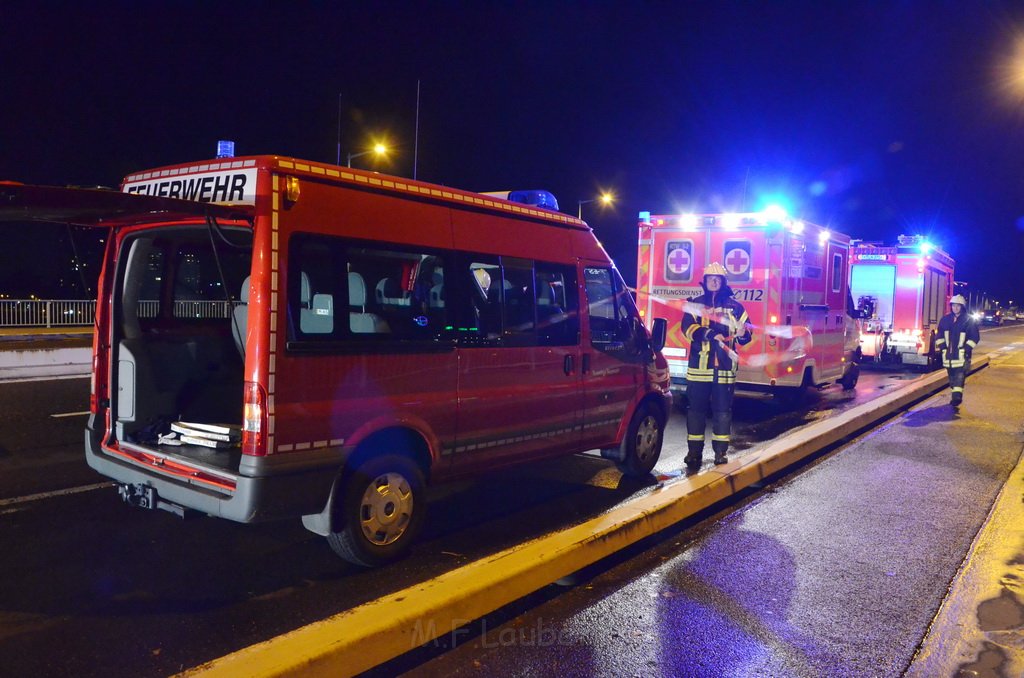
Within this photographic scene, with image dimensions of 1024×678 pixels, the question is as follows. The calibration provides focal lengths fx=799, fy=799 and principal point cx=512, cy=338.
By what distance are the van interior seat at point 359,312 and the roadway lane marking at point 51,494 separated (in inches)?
126

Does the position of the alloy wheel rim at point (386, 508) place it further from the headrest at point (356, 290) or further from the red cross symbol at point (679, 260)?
the red cross symbol at point (679, 260)

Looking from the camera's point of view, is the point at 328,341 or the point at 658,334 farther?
the point at 658,334

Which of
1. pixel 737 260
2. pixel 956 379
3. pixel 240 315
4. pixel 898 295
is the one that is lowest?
pixel 956 379

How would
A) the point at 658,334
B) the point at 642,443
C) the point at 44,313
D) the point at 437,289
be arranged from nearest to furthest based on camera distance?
the point at 437,289 → the point at 658,334 → the point at 642,443 → the point at 44,313

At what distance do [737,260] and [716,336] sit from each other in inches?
152

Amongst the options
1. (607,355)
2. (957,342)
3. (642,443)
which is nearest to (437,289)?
(607,355)

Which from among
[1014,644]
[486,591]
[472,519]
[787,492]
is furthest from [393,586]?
[787,492]

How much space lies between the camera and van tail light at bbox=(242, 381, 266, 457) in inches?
163

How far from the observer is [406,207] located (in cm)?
491

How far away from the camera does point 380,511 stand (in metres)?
4.83

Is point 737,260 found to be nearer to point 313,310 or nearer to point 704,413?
point 704,413

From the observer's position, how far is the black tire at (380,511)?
464 cm

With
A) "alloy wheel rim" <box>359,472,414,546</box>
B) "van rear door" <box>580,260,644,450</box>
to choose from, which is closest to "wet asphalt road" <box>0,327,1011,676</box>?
"alloy wheel rim" <box>359,472,414,546</box>

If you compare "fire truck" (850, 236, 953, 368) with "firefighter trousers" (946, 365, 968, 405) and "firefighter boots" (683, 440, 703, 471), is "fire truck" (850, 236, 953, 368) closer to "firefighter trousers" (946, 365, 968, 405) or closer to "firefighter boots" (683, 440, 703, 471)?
"firefighter trousers" (946, 365, 968, 405)
